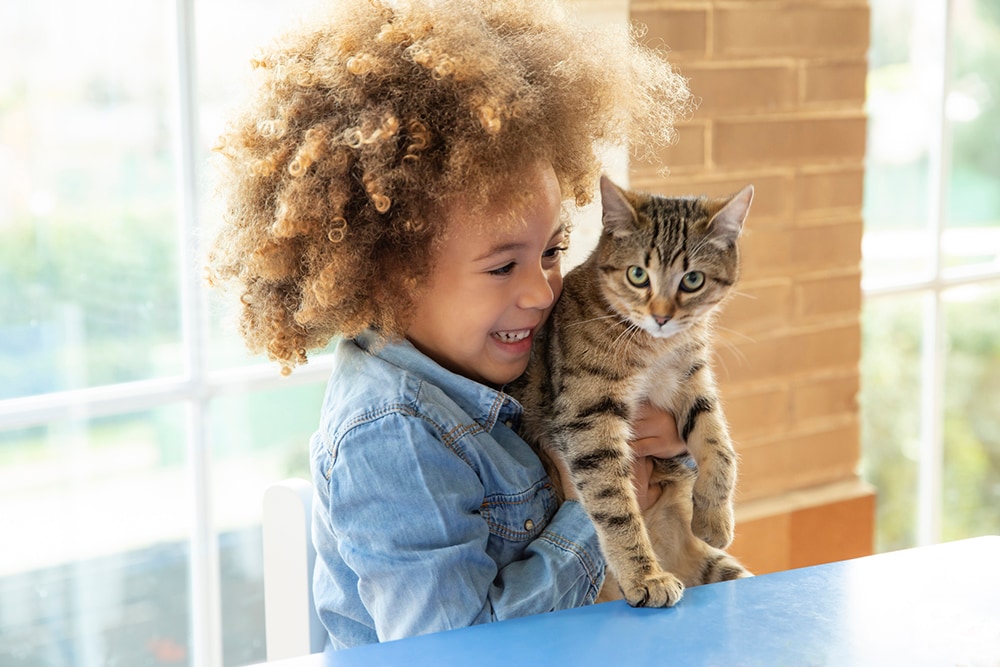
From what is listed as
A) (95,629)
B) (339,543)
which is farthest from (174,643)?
(339,543)

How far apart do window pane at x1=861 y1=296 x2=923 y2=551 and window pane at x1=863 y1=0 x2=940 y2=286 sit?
0.75 ft

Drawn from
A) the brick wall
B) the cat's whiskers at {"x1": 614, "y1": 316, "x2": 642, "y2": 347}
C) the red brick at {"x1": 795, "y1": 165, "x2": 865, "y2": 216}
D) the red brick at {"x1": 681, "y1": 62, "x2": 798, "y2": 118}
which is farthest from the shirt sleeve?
the red brick at {"x1": 795, "y1": 165, "x2": 865, "y2": 216}

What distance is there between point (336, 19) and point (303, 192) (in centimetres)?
26

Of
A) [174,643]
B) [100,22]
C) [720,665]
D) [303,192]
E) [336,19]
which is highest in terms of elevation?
[100,22]

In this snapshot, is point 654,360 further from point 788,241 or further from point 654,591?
point 788,241

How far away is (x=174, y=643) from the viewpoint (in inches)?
86.1

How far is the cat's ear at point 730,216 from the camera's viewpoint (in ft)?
4.82

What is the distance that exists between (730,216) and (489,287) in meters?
0.41

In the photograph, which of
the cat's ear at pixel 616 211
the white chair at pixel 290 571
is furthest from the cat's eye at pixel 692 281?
the white chair at pixel 290 571

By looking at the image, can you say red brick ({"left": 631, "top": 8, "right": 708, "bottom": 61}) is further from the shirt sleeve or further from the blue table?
the blue table

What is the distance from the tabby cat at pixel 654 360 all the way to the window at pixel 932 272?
5.20ft

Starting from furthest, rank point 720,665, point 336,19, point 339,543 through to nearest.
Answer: point 336,19, point 339,543, point 720,665

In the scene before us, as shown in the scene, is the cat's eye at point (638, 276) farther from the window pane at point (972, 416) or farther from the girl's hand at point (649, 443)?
the window pane at point (972, 416)

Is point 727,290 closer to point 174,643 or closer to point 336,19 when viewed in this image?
point 336,19
